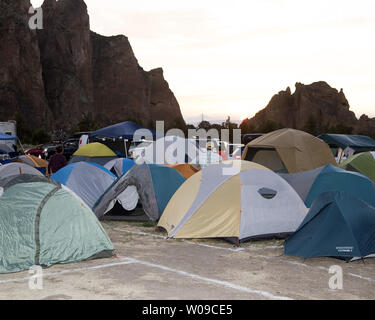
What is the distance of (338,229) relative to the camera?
841cm

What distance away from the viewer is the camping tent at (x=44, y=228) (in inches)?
307

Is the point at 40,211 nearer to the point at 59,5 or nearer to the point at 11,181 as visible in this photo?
the point at 11,181

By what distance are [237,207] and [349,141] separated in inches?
565

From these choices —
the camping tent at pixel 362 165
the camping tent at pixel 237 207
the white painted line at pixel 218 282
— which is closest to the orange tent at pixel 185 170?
the camping tent at pixel 237 207

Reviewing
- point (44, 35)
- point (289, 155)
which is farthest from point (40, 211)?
point (44, 35)

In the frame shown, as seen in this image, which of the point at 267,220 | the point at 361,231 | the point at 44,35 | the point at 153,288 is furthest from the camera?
the point at 44,35

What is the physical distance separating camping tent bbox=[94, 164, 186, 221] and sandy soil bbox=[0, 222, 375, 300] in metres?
2.50

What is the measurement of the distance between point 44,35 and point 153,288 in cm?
9840

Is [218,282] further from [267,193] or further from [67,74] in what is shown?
[67,74]

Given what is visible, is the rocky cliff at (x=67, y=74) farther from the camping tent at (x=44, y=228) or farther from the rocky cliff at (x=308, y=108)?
the camping tent at (x=44, y=228)

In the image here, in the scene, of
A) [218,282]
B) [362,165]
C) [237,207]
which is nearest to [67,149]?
[362,165]

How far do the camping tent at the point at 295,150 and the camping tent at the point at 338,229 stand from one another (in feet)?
21.4
